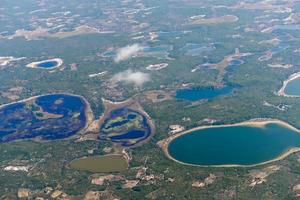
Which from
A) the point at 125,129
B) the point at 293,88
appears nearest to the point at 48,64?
the point at 125,129

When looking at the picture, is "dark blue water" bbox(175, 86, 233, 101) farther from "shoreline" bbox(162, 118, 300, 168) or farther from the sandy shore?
"shoreline" bbox(162, 118, 300, 168)

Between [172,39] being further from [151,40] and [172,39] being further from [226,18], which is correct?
[226,18]

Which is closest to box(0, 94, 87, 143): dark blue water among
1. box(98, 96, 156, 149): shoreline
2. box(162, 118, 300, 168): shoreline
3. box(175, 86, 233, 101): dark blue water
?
box(98, 96, 156, 149): shoreline

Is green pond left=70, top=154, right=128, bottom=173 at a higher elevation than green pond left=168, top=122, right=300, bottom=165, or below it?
higher

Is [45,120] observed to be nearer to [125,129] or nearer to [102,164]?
[125,129]

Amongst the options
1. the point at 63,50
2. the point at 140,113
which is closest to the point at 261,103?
the point at 140,113
